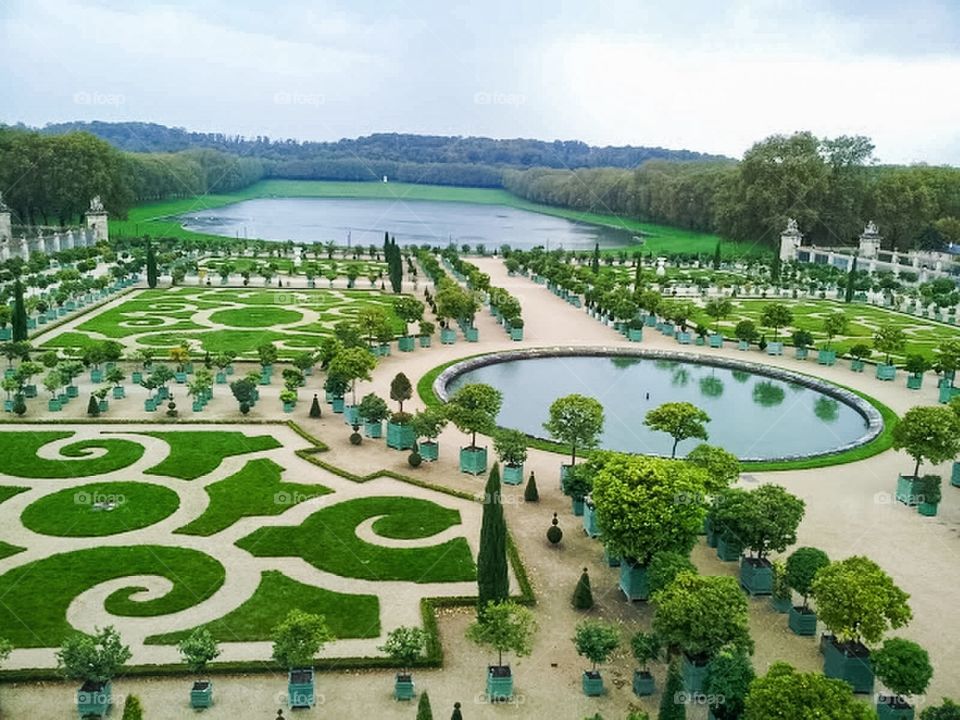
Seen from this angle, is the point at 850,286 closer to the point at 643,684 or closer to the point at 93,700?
the point at 643,684

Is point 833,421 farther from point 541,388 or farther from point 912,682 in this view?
point 912,682

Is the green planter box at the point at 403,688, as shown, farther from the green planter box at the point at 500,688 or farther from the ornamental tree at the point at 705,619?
the ornamental tree at the point at 705,619

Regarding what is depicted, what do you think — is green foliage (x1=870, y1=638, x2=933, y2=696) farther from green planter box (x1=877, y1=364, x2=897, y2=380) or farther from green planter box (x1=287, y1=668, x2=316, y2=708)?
green planter box (x1=877, y1=364, x2=897, y2=380)

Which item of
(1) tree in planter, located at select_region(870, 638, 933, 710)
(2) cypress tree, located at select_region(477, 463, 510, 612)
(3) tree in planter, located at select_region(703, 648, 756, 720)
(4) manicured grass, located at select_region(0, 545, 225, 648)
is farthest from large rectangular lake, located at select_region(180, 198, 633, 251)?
(3) tree in planter, located at select_region(703, 648, 756, 720)

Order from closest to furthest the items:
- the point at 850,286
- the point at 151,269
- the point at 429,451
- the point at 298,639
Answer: the point at 298,639, the point at 429,451, the point at 151,269, the point at 850,286

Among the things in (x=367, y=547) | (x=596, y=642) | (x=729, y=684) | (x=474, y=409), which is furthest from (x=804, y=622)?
(x=474, y=409)

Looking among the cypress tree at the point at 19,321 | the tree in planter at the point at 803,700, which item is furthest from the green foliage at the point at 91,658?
the cypress tree at the point at 19,321

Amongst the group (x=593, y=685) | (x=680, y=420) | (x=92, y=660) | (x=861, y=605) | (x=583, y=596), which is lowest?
(x=593, y=685)
